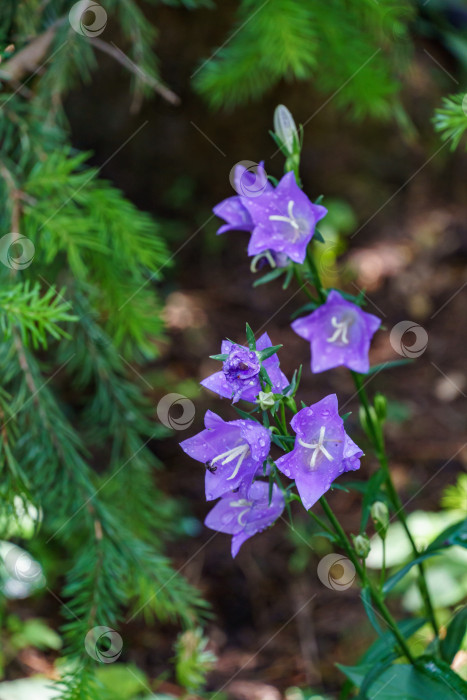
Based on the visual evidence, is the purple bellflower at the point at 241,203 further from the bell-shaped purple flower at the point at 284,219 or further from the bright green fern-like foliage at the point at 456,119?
the bright green fern-like foliage at the point at 456,119

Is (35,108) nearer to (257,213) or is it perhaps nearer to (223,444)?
(257,213)

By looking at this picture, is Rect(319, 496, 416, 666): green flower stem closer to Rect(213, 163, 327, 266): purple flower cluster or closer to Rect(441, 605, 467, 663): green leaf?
Rect(441, 605, 467, 663): green leaf

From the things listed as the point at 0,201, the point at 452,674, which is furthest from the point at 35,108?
the point at 452,674

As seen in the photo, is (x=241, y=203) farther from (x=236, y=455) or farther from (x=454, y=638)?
(x=454, y=638)
